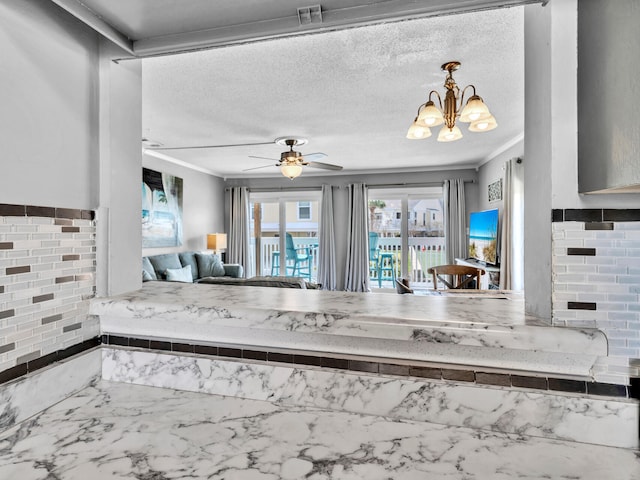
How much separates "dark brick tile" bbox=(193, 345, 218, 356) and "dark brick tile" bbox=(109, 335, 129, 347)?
236mm

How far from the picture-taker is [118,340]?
1.07 meters

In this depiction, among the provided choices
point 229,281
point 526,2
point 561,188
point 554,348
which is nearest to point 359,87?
point 229,281

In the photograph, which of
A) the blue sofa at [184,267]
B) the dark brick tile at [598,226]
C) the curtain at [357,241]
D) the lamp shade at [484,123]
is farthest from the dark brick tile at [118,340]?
the curtain at [357,241]

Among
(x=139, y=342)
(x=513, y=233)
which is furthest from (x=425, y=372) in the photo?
(x=513, y=233)

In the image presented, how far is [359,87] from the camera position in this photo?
274 centimetres

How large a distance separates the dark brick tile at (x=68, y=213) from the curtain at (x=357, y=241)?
5724 mm

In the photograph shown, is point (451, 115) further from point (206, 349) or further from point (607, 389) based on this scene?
point (206, 349)

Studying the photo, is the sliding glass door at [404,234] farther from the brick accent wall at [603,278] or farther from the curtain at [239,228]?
the brick accent wall at [603,278]

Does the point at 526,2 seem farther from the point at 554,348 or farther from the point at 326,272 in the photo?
the point at 326,272

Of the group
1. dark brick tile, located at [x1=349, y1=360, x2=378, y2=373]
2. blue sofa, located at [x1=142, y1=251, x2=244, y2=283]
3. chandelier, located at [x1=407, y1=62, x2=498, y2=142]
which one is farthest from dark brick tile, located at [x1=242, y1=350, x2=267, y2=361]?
blue sofa, located at [x1=142, y1=251, x2=244, y2=283]

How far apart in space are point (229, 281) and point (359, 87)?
72.5 inches

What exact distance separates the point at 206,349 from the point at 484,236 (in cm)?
492

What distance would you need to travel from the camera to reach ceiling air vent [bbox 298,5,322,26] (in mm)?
879

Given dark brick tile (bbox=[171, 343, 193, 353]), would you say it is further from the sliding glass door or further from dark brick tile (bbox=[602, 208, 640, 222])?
the sliding glass door
